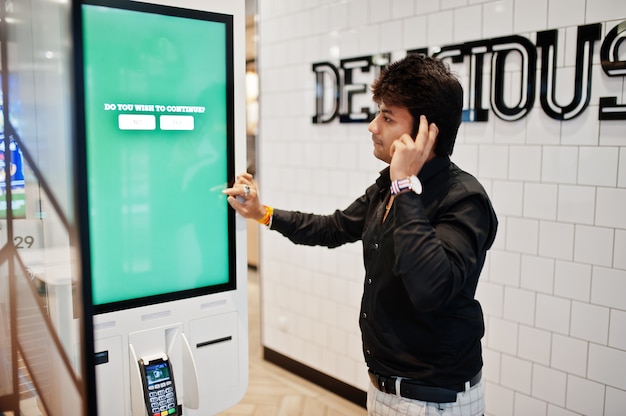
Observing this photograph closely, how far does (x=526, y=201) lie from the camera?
2.47m

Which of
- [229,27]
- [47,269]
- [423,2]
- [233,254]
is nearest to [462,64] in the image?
[423,2]

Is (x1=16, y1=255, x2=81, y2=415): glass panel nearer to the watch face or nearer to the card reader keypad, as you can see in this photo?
the card reader keypad

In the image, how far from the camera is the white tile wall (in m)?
2.22

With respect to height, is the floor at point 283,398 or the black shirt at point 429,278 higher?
the black shirt at point 429,278

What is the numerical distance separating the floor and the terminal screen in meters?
Answer: 1.79

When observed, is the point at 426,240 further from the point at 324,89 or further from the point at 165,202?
the point at 324,89

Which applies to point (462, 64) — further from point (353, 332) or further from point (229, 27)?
point (353, 332)

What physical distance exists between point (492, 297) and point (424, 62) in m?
1.46

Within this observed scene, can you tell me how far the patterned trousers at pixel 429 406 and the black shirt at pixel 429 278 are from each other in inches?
2.6

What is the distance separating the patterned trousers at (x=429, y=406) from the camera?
1599 mm

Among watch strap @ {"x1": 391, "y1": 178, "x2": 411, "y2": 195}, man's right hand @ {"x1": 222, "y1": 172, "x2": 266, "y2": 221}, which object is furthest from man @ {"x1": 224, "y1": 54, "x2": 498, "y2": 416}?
man's right hand @ {"x1": 222, "y1": 172, "x2": 266, "y2": 221}

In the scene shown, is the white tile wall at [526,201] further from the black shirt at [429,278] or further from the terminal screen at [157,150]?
the terminal screen at [157,150]

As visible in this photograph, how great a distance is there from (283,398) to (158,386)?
6.46 feet

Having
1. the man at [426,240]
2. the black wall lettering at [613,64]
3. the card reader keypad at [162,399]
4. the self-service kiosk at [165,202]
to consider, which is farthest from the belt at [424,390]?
the black wall lettering at [613,64]
